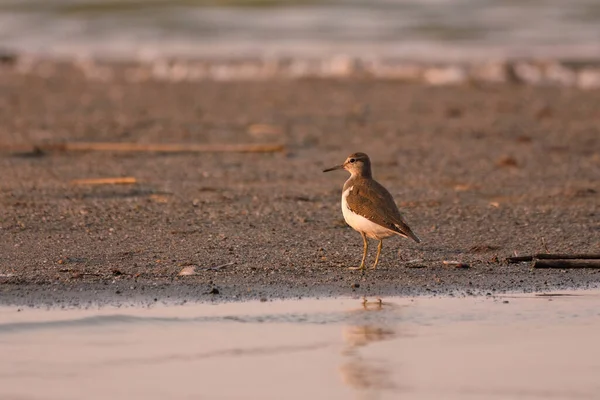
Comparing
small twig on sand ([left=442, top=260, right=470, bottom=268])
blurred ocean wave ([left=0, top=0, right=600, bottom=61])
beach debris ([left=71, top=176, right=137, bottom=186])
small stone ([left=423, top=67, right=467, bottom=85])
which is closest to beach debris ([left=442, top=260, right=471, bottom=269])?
small twig on sand ([left=442, top=260, right=470, bottom=268])

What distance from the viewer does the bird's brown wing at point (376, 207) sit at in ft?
25.2

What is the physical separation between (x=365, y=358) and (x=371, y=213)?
6.81 feet

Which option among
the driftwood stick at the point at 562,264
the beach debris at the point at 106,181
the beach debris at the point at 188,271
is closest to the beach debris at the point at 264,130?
the beach debris at the point at 106,181

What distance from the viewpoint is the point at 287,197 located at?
9.96 meters

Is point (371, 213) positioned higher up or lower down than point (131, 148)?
higher up

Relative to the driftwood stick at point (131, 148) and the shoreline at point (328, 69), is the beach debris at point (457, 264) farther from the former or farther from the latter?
the shoreline at point (328, 69)

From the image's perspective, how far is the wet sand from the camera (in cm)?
740

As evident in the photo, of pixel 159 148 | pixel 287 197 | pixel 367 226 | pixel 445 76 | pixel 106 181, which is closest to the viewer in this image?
pixel 367 226

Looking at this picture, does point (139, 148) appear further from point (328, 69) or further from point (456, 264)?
point (328, 69)

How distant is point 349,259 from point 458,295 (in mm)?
1138

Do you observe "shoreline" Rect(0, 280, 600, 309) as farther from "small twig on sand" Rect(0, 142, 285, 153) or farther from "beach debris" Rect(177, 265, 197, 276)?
"small twig on sand" Rect(0, 142, 285, 153)

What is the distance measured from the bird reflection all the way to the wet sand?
0.49 meters

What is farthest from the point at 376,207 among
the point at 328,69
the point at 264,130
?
the point at 328,69

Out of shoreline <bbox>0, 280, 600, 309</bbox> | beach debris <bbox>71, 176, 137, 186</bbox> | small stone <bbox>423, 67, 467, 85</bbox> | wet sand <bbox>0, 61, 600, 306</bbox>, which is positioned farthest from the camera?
small stone <bbox>423, 67, 467, 85</bbox>
